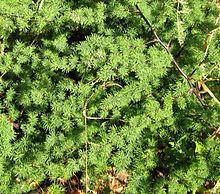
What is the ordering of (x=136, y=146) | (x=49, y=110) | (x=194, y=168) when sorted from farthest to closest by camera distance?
(x=49, y=110)
(x=136, y=146)
(x=194, y=168)

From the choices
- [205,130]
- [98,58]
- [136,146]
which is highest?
[98,58]

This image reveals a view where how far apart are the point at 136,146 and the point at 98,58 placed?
0.55 meters

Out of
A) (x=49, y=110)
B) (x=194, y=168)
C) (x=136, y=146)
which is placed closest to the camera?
(x=194, y=168)

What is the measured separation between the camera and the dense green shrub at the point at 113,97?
202 centimetres

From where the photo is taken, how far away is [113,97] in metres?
2.04

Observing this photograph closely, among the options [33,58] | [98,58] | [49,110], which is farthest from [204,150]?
[33,58]

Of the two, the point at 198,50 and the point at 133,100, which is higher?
the point at 198,50

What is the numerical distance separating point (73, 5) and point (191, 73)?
857mm

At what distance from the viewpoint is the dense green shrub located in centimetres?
202

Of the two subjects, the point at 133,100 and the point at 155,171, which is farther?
the point at 155,171

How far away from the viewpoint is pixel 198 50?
2.17m

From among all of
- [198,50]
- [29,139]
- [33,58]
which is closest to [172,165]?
[198,50]

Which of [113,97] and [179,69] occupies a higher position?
[179,69]

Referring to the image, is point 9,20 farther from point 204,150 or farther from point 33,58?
point 204,150
